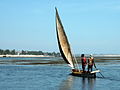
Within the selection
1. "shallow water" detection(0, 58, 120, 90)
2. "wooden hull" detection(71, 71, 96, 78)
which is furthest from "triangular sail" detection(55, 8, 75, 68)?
"wooden hull" detection(71, 71, 96, 78)

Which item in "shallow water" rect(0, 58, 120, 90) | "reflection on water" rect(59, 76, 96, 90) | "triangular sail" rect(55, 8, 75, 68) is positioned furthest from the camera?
"triangular sail" rect(55, 8, 75, 68)

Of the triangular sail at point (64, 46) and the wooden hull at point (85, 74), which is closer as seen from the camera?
the wooden hull at point (85, 74)

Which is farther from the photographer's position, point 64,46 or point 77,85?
point 64,46

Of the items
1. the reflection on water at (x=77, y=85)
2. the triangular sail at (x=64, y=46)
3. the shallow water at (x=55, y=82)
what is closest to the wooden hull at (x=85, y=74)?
the shallow water at (x=55, y=82)

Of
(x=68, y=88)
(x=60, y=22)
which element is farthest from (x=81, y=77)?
(x=68, y=88)

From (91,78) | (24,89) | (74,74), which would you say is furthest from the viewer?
(74,74)

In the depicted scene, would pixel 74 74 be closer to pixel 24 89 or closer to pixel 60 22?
pixel 60 22

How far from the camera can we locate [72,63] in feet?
140

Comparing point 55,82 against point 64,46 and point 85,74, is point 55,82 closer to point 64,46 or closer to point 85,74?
point 85,74

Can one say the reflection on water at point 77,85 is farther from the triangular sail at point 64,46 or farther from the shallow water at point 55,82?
the triangular sail at point 64,46

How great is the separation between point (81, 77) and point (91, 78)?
202 cm

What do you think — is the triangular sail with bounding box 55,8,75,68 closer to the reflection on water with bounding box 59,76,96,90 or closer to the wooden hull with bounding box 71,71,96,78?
the wooden hull with bounding box 71,71,96,78

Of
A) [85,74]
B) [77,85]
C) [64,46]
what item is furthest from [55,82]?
[64,46]

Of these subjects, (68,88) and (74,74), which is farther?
(74,74)
